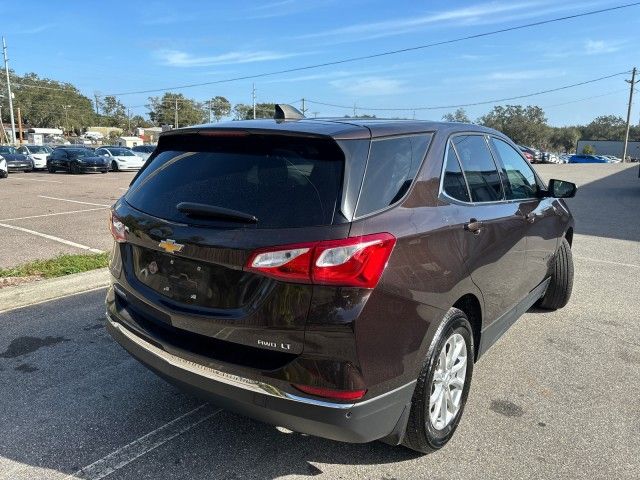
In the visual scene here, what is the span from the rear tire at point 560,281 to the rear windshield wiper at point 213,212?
145 inches

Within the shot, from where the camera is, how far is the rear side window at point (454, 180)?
2961 millimetres

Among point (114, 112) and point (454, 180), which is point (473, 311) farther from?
point (114, 112)

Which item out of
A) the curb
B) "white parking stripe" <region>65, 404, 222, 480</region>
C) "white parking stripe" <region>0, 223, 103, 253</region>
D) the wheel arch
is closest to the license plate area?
"white parking stripe" <region>65, 404, 222, 480</region>

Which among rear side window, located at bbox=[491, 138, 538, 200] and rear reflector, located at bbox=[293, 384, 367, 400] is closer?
rear reflector, located at bbox=[293, 384, 367, 400]

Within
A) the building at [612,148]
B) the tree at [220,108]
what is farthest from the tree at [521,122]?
the tree at [220,108]

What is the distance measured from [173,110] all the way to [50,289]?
121996 millimetres

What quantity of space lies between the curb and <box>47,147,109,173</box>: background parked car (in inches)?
981

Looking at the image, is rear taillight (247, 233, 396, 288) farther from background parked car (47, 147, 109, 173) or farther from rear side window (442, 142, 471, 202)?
background parked car (47, 147, 109, 173)

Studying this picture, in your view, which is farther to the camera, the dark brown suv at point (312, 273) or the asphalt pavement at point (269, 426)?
the asphalt pavement at point (269, 426)

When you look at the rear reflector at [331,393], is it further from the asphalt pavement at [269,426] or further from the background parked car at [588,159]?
the background parked car at [588,159]

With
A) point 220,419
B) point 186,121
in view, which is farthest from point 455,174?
point 186,121

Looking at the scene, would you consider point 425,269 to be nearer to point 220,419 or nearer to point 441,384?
point 441,384

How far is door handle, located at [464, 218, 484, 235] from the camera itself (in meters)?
2.96

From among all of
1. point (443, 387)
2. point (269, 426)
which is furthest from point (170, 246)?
point (443, 387)
